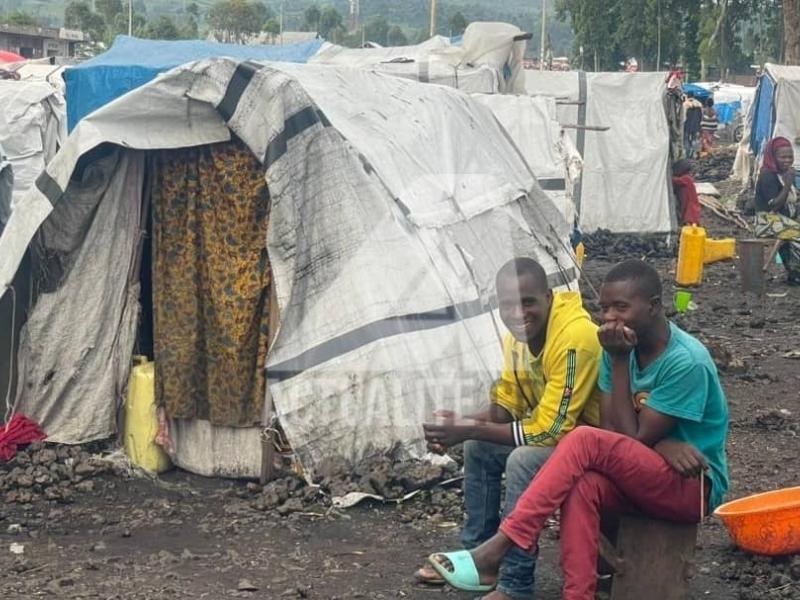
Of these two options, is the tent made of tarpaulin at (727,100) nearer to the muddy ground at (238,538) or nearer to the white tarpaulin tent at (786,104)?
the white tarpaulin tent at (786,104)

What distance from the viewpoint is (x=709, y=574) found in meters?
4.79

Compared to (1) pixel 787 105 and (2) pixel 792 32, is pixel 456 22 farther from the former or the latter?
(1) pixel 787 105

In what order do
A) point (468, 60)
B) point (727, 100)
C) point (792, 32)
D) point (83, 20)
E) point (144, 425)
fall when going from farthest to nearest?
1. point (83, 20)
2. point (727, 100)
3. point (792, 32)
4. point (468, 60)
5. point (144, 425)

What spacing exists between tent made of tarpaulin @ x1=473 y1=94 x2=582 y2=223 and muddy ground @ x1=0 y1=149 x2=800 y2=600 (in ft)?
15.8

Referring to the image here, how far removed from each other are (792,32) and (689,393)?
21198mm

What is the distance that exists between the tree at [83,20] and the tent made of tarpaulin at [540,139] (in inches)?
2201

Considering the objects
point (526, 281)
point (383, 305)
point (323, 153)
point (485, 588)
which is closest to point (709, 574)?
point (485, 588)

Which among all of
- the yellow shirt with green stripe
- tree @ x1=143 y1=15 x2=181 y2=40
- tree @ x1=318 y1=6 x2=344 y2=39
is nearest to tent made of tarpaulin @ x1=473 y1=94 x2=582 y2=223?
the yellow shirt with green stripe

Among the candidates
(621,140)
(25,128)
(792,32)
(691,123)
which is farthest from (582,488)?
(691,123)

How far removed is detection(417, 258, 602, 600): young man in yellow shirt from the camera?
4.15 meters

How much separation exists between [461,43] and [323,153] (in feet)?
26.3

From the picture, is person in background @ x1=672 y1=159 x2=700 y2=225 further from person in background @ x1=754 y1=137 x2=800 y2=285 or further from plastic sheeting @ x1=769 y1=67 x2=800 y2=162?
plastic sheeting @ x1=769 y1=67 x2=800 y2=162

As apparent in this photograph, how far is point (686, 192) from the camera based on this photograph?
15672mm

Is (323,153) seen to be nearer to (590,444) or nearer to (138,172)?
(138,172)
